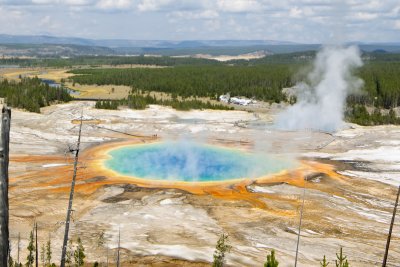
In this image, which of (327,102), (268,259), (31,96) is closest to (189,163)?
(268,259)

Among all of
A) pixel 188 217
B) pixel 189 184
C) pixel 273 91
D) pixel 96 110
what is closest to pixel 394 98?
pixel 273 91

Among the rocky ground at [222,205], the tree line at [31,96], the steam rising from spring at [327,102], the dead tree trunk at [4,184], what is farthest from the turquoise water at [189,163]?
the dead tree trunk at [4,184]

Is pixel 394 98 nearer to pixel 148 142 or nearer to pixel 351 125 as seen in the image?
pixel 351 125

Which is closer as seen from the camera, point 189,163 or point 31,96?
point 189,163

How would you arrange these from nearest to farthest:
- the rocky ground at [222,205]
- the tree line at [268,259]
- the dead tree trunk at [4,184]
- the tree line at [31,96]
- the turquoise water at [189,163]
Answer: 1. the dead tree trunk at [4,184]
2. the tree line at [268,259]
3. the rocky ground at [222,205]
4. the turquoise water at [189,163]
5. the tree line at [31,96]

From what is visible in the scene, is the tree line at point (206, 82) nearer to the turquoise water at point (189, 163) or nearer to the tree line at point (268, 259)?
the turquoise water at point (189, 163)

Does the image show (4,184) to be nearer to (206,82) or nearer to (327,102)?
(327,102)

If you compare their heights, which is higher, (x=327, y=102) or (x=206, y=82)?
(x=206, y=82)

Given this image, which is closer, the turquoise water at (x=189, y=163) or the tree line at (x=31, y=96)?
the turquoise water at (x=189, y=163)
